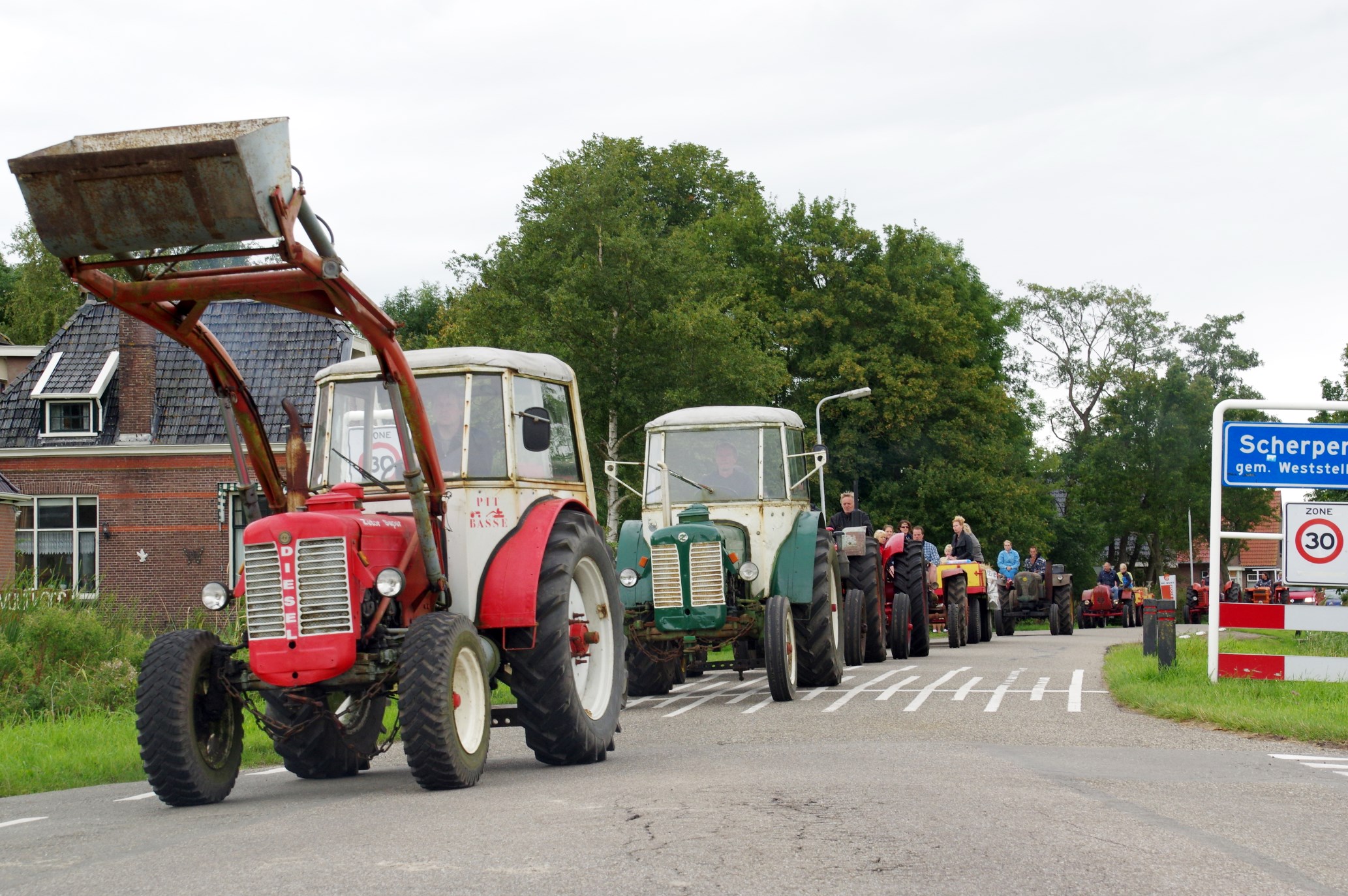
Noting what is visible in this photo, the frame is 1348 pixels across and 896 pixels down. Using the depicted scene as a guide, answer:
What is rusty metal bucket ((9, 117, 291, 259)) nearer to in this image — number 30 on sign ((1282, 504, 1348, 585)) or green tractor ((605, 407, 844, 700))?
green tractor ((605, 407, 844, 700))

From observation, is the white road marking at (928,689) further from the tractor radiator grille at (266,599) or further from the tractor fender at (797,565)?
the tractor radiator grille at (266,599)

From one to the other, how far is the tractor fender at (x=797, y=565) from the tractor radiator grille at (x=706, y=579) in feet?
2.64

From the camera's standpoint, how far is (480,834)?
256 inches

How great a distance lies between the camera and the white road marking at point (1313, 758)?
987 cm

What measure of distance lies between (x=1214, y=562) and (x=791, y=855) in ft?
32.0

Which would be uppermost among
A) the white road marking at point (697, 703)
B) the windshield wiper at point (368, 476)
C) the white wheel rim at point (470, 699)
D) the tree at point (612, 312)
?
the tree at point (612, 312)

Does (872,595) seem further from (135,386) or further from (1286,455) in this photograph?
(135,386)

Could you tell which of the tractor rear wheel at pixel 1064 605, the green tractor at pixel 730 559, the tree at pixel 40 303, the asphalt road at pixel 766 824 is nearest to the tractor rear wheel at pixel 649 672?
the green tractor at pixel 730 559

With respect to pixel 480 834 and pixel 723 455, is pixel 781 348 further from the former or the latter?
pixel 480 834

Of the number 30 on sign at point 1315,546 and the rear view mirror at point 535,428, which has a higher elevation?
the rear view mirror at point 535,428

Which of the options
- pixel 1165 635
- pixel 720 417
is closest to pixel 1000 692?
pixel 1165 635

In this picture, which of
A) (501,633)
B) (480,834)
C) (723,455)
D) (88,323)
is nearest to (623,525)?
(723,455)

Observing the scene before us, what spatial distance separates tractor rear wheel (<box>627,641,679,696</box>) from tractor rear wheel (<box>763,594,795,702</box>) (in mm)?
1175

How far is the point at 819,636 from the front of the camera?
50.5 ft
